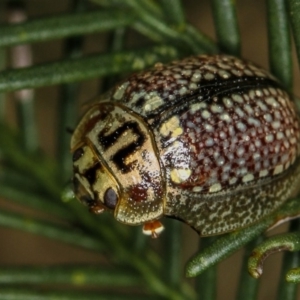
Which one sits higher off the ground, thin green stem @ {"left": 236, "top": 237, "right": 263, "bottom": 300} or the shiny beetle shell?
the shiny beetle shell

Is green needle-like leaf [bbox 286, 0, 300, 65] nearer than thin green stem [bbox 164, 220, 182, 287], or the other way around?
green needle-like leaf [bbox 286, 0, 300, 65]

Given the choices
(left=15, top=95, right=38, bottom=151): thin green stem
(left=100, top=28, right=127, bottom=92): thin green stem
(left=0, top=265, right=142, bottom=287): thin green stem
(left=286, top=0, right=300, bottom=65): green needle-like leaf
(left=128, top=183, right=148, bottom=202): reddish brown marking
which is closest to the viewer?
(left=286, top=0, right=300, bottom=65): green needle-like leaf

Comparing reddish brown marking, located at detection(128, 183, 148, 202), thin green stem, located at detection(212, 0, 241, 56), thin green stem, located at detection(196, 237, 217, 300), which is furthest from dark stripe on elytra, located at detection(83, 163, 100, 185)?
thin green stem, located at detection(212, 0, 241, 56)

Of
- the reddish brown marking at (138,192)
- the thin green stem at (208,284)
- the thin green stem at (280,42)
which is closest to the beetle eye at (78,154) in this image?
the reddish brown marking at (138,192)

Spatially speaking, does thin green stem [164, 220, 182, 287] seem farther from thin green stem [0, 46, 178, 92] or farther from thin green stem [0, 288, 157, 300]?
thin green stem [0, 46, 178, 92]

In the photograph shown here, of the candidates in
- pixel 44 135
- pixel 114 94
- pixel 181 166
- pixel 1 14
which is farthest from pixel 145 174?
pixel 44 135

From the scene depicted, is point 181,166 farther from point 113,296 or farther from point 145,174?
point 113,296
